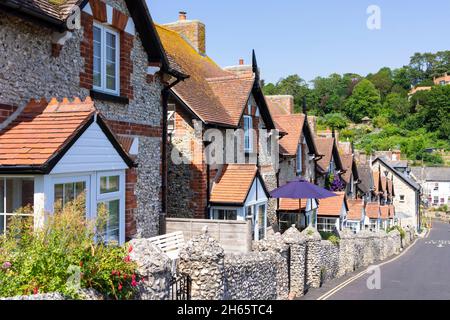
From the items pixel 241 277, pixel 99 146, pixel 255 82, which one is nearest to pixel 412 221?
pixel 255 82

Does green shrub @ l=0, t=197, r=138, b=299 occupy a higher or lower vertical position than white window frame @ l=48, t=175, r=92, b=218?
lower

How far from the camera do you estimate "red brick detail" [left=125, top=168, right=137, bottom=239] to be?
9812 millimetres

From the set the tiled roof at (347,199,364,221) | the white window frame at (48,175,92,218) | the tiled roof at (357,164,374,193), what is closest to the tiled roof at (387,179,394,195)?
the tiled roof at (357,164,374,193)

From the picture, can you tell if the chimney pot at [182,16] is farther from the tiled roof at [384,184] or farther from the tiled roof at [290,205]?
the tiled roof at [384,184]

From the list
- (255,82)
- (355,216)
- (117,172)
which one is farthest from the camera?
(355,216)

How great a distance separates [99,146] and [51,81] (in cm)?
167

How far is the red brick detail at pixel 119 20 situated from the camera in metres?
9.93

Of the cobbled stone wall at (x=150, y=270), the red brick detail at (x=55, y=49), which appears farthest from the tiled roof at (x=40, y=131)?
the cobbled stone wall at (x=150, y=270)

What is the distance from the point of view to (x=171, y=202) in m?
15.1

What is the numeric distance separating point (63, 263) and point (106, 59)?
19.4 feet

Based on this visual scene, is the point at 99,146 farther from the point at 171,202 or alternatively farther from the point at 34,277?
the point at 171,202

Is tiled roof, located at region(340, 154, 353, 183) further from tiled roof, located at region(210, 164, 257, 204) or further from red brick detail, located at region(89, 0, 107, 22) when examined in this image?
red brick detail, located at region(89, 0, 107, 22)

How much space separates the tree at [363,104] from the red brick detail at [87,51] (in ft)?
440

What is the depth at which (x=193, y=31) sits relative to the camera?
74.3ft
